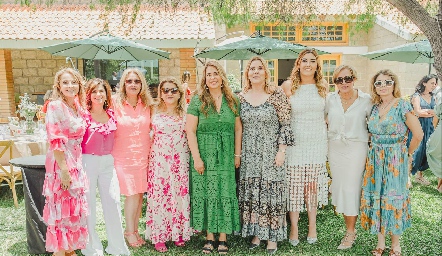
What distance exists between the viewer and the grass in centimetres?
443

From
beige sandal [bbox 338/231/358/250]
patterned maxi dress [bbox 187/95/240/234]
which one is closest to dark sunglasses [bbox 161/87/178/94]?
patterned maxi dress [bbox 187/95/240/234]

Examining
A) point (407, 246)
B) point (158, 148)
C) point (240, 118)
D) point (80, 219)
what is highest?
point (240, 118)

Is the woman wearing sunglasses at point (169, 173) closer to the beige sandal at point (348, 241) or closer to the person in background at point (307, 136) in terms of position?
the person in background at point (307, 136)

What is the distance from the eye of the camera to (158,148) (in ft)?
14.3

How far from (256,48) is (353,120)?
2232 millimetres

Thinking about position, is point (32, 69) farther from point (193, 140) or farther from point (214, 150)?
point (214, 150)

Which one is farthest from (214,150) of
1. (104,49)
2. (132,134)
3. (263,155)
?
(104,49)

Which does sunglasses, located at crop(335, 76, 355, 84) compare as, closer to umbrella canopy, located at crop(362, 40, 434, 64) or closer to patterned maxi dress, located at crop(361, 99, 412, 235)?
patterned maxi dress, located at crop(361, 99, 412, 235)

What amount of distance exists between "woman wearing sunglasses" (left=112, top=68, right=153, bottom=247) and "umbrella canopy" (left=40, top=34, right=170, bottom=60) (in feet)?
6.73

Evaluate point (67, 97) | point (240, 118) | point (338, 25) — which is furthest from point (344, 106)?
point (338, 25)

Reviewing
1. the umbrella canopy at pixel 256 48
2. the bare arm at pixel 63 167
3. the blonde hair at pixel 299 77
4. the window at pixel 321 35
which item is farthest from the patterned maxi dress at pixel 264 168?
the window at pixel 321 35

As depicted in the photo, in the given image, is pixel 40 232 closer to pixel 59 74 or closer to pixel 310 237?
pixel 59 74

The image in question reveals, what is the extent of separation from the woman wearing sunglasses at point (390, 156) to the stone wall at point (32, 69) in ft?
45.4

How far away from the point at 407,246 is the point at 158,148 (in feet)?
10.1
